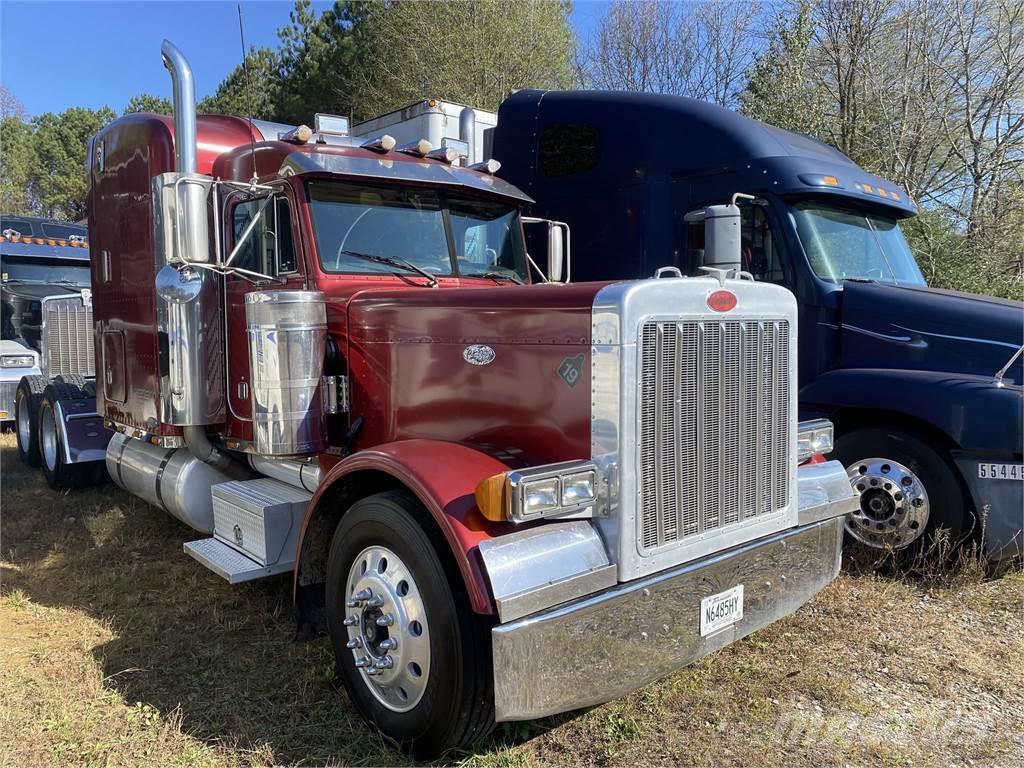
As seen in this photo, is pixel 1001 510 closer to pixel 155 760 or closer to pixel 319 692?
pixel 319 692

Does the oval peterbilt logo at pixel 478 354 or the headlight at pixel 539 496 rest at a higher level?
the oval peterbilt logo at pixel 478 354

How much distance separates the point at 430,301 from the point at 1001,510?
361 centimetres

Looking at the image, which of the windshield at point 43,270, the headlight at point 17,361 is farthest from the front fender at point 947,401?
the windshield at point 43,270

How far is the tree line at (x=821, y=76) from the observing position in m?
13.1

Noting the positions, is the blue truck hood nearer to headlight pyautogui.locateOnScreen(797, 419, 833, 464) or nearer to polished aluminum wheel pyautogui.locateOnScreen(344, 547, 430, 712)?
headlight pyautogui.locateOnScreen(797, 419, 833, 464)

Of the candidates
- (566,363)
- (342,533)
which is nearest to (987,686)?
(566,363)

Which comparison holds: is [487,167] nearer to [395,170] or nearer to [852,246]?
[395,170]

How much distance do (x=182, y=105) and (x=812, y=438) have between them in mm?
3784

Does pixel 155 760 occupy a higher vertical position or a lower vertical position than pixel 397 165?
lower

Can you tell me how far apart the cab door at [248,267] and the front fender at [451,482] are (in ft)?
4.41

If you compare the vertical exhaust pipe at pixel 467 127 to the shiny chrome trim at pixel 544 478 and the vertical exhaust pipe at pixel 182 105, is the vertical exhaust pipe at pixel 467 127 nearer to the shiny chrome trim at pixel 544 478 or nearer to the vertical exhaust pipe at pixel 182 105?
the vertical exhaust pipe at pixel 182 105

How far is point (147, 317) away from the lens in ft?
17.1

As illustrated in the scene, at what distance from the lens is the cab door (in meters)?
4.10

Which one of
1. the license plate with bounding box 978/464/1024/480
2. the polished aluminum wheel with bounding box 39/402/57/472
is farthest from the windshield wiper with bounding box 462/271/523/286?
the polished aluminum wheel with bounding box 39/402/57/472
